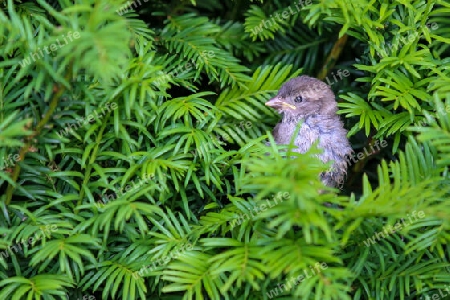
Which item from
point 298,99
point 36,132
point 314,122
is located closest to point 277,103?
point 298,99

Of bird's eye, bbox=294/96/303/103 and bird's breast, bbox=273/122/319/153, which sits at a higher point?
bird's eye, bbox=294/96/303/103

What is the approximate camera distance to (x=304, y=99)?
2.90 metres

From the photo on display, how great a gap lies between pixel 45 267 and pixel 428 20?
72.6 inches

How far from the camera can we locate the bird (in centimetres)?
276

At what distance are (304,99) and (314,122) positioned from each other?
0.42 ft

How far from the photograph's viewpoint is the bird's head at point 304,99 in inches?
110

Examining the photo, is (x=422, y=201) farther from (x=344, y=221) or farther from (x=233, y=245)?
(x=233, y=245)

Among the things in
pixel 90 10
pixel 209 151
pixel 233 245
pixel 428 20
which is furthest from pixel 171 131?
pixel 428 20
